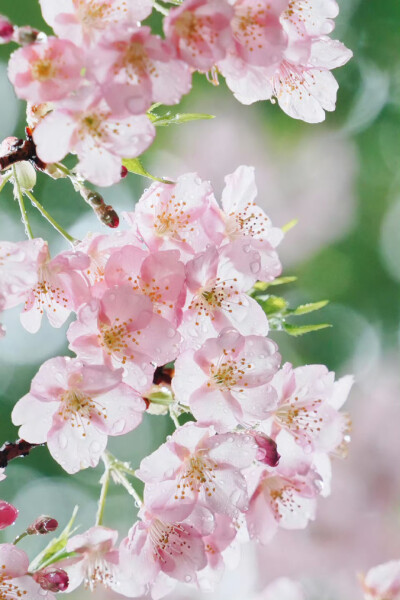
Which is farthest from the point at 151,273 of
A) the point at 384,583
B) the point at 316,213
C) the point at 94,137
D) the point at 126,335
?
the point at 316,213

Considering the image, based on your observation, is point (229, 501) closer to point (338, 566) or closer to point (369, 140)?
point (338, 566)

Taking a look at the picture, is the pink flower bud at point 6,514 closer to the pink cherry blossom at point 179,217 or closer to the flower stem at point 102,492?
the flower stem at point 102,492

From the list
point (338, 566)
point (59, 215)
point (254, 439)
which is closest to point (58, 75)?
point (254, 439)

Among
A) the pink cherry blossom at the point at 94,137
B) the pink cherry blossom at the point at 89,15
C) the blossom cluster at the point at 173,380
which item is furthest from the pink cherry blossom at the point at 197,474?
the pink cherry blossom at the point at 89,15

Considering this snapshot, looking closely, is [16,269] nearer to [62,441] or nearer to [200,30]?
[62,441]

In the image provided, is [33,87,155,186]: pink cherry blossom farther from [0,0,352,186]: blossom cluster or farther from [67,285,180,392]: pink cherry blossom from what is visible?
[67,285,180,392]: pink cherry blossom

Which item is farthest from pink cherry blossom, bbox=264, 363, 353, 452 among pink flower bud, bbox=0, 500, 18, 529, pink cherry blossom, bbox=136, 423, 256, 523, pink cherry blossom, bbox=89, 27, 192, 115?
pink cherry blossom, bbox=89, 27, 192, 115
